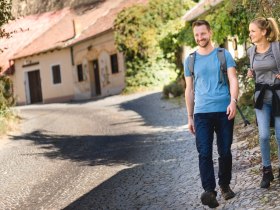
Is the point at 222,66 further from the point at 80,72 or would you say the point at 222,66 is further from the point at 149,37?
the point at 80,72

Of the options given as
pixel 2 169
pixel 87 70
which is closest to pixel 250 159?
pixel 2 169

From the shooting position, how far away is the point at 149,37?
2555 cm

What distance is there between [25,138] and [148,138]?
11.9 ft

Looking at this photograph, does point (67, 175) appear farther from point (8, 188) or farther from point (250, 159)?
point (250, 159)

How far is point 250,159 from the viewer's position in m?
6.87

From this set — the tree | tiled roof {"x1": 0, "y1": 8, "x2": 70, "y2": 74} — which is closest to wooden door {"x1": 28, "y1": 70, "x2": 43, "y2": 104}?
tiled roof {"x1": 0, "y1": 8, "x2": 70, "y2": 74}

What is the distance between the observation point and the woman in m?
4.98

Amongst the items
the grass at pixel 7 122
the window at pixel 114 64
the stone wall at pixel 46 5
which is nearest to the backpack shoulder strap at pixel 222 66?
the grass at pixel 7 122

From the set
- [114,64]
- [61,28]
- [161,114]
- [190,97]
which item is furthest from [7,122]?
[61,28]

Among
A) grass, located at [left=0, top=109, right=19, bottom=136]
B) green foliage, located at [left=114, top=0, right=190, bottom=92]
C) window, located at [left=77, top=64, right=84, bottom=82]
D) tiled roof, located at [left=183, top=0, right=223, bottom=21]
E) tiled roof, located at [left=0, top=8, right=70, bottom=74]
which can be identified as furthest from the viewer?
tiled roof, located at [left=0, top=8, right=70, bottom=74]

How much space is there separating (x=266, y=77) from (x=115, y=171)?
346 centimetres

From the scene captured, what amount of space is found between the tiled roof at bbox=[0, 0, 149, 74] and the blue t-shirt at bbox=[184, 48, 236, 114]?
24.1m

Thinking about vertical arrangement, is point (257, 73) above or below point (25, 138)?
above

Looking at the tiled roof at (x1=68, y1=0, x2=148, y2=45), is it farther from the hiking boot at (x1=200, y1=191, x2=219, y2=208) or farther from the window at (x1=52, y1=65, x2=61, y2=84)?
the hiking boot at (x1=200, y1=191, x2=219, y2=208)
